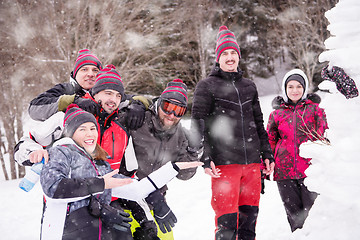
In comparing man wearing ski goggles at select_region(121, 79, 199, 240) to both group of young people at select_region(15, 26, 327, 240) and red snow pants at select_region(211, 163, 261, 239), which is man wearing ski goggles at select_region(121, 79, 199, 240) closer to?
group of young people at select_region(15, 26, 327, 240)

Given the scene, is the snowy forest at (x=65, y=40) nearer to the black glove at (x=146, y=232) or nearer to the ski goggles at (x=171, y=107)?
the ski goggles at (x=171, y=107)

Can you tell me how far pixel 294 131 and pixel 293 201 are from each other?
0.83 metres

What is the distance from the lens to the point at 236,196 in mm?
3008

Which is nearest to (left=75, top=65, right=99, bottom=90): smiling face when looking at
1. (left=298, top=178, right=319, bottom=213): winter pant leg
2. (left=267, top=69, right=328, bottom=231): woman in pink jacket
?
(left=267, top=69, right=328, bottom=231): woman in pink jacket

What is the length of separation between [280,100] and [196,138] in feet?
4.76

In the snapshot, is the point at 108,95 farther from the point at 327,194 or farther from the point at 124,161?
the point at 327,194

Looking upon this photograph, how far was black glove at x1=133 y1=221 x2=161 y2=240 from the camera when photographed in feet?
8.46

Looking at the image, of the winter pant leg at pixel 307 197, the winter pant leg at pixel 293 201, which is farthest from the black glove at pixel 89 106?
the winter pant leg at pixel 307 197

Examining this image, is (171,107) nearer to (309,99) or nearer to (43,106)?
(43,106)

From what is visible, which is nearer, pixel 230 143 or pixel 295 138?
pixel 230 143

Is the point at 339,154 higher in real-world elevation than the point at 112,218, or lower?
higher

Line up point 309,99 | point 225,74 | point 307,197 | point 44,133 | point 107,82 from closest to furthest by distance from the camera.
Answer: point 44,133 → point 107,82 → point 225,74 → point 307,197 → point 309,99

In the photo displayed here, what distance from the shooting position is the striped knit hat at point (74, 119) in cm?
235

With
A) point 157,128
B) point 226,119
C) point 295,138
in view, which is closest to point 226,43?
point 226,119
